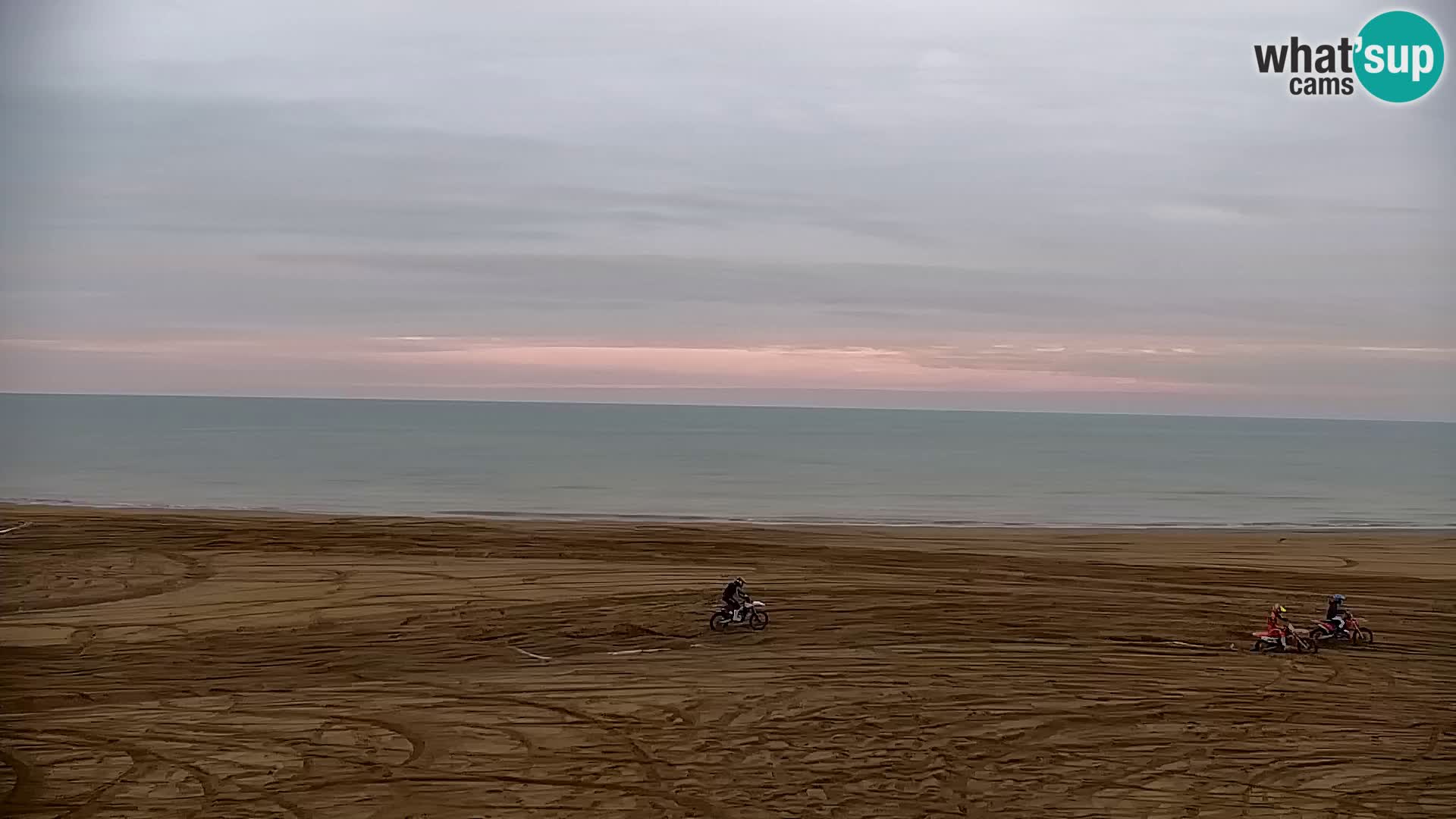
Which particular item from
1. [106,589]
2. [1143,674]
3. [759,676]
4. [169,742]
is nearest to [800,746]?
[759,676]

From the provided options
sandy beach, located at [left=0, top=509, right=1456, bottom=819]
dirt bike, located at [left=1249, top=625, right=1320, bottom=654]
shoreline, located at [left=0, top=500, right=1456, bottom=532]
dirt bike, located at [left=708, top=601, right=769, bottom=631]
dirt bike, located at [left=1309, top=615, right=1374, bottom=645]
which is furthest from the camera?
shoreline, located at [left=0, top=500, right=1456, bottom=532]

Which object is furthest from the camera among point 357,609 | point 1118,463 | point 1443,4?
point 1118,463

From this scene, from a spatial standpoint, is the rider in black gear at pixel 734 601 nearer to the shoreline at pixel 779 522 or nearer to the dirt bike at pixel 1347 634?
the dirt bike at pixel 1347 634

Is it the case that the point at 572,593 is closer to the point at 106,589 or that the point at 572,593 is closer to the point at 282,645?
the point at 282,645

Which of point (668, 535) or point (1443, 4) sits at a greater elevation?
point (1443, 4)

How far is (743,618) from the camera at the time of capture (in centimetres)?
771

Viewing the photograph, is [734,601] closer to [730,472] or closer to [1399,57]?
[1399,57]

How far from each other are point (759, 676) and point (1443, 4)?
14.5ft

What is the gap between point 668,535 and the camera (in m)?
12.1

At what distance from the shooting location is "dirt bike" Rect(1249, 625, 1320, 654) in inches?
288

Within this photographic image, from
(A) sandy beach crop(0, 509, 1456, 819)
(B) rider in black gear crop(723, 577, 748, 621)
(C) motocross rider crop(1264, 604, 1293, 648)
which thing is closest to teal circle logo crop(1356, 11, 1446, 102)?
(A) sandy beach crop(0, 509, 1456, 819)

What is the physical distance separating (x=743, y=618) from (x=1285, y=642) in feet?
10.8

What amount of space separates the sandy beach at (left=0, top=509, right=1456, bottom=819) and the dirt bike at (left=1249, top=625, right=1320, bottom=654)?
6.3 inches

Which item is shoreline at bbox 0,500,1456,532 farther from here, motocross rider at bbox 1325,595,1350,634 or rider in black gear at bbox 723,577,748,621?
rider in black gear at bbox 723,577,748,621
